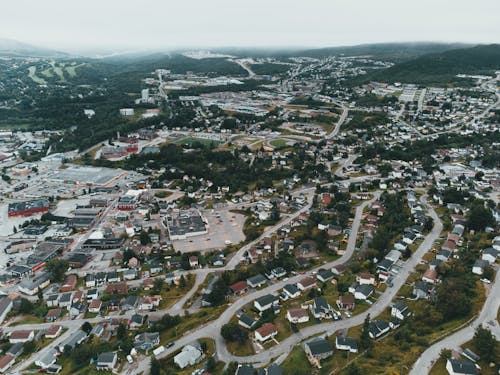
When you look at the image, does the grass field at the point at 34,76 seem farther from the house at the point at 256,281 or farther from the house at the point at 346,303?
the house at the point at 346,303

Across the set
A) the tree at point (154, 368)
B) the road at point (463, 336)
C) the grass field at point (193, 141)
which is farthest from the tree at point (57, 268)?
the grass field at point (193, 141)

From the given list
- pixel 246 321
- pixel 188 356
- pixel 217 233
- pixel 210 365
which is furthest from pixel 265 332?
pixel 217 233

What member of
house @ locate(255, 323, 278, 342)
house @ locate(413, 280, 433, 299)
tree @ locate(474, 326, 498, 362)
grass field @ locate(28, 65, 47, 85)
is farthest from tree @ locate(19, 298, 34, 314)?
grass field @ locate(28, 65, 47, 85)

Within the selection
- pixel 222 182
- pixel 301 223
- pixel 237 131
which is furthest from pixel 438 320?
pixel 237 131

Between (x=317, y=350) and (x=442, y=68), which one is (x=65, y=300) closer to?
(x=317, y=350)

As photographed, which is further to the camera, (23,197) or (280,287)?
(23,197)

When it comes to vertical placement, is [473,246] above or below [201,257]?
above

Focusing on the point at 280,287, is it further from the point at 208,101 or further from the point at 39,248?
the point at 208,101
